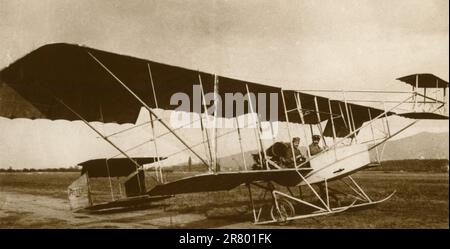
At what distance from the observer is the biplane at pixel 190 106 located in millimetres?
7180

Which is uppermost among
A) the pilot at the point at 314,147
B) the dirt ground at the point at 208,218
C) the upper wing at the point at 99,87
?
the upper wing at the point at 99,87

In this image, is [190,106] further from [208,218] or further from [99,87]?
[208,218]

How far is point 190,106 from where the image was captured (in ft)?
32.3

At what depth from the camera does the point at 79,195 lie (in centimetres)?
1019

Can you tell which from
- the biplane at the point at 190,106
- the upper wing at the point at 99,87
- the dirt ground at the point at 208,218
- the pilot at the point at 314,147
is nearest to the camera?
the upper wing at the point at 99,87

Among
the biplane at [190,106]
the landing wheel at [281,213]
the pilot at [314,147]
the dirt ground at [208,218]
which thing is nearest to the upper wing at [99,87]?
the biplane at [190,106]

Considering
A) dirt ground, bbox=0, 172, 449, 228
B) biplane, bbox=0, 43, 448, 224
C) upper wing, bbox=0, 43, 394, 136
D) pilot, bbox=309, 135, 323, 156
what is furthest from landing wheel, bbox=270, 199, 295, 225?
upper wing, bbox=0, 43, 394, 136

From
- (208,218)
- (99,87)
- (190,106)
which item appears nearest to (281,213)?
(208,218)

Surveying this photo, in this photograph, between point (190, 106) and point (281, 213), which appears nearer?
point (281, 213)

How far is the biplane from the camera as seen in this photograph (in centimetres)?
718

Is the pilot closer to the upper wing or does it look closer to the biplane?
the biplane

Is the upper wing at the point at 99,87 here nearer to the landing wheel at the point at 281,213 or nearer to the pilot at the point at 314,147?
the pilot at the point at 314,147

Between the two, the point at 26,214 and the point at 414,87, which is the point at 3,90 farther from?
the point at 414,87

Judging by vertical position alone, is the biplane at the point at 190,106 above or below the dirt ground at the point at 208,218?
above
